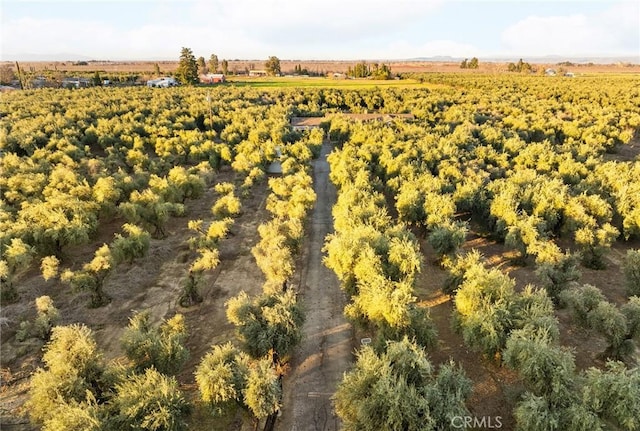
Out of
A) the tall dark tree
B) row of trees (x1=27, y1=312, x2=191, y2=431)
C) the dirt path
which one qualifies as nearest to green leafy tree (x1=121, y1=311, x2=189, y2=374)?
row of trees (x1=27, y1=312, x2=191, y2=431)

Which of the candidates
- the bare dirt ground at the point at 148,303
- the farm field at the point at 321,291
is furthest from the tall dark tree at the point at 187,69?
the bare dirt ground at the point at 148,303

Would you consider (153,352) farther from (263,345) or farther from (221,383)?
(263,345)

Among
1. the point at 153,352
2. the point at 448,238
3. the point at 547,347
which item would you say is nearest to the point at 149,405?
the point at 153,352

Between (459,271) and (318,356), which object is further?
(459,271)

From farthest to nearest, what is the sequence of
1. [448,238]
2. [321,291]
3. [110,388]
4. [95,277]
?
[448,238]
[321,291]
[95,277]
[110,388]

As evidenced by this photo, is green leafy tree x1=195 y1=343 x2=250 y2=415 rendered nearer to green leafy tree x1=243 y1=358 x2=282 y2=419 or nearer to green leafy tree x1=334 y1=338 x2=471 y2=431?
green leafy tree x1=243 y1=358 x2=282 y2=419

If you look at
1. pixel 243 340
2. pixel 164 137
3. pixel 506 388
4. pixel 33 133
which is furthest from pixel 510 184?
pixel 33 133
